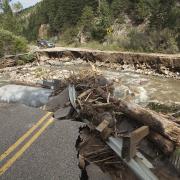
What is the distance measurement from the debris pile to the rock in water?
→ 69.2 inches

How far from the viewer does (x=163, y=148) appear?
4281 mm

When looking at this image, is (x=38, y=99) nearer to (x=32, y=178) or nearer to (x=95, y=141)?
(x=95, y=141)

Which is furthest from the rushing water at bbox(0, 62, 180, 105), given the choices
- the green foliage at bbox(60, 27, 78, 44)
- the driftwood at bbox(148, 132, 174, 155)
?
the green foliage at bbox(60, 27, 78, 44)

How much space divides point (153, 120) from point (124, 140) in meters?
0.91

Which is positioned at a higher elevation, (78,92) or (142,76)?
(78,92)

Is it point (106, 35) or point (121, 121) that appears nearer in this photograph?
point (121, 121)

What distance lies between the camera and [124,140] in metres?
4.06

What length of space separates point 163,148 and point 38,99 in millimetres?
5052

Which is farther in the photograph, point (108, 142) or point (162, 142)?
point (108, 142)

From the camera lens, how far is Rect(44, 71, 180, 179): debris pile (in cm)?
393

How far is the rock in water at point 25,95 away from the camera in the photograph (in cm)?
841

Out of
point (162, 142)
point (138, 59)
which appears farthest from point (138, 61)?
point (162, 142)

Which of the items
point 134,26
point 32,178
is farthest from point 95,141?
point 134,26

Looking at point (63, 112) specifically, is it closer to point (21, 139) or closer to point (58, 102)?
point (58, 102)
